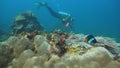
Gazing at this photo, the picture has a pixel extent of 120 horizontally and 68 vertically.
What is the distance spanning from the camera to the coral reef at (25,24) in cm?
1588

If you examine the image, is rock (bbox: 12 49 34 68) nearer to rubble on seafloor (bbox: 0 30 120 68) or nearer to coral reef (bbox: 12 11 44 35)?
rubble on seafloor (bbox: 0 30 120 68)

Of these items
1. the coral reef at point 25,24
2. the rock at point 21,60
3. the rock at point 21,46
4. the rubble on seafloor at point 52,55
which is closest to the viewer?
the rubble on seafloor at point 52,55

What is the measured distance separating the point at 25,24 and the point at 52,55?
1210cm

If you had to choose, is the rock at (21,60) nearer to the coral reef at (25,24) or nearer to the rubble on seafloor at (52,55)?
the rubble on seafloor at (52,55)

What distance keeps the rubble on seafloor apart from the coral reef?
997 centimetres

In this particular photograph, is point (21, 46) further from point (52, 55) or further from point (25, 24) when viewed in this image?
point (25, 24)

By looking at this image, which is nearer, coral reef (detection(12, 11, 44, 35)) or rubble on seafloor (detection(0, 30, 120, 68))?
rubble on seafloor (detection(0, 30, 120, 68))

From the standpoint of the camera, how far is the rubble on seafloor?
13.3 ft

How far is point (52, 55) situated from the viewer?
177 inches

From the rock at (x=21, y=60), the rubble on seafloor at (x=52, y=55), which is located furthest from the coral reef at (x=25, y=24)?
the rock at (x=21, y=60)

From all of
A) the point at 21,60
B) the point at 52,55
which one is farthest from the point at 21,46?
the point at 52,55

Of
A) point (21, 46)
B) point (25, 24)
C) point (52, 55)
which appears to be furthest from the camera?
point (25, 24)

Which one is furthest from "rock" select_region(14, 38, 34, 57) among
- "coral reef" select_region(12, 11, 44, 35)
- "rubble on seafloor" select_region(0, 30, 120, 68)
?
"coral reef" select_region(12, 11, 44, 35)

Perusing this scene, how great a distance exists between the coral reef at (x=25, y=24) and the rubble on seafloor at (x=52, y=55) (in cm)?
997
